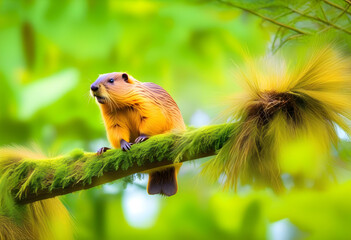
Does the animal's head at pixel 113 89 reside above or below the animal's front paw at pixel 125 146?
above

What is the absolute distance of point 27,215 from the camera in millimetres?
933

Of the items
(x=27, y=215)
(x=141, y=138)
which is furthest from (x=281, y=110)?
(x=27, y=215)

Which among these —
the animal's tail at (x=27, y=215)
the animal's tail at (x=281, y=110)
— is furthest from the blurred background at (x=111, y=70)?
the animal's tail at (x=281, y=110)

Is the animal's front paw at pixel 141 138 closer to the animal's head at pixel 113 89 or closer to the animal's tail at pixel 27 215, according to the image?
the animal's head at pixel 113 89

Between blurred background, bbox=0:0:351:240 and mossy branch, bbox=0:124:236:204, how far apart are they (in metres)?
0.13

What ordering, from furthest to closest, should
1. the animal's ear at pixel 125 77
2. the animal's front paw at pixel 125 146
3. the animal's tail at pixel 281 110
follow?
the animal's ear at pixel 125 77, the animal's front paw at pixel 125 146, the animal's tail at pixel 281 110

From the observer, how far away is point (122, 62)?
125 cm

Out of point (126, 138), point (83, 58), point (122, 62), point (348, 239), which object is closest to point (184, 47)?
point (122, 62)

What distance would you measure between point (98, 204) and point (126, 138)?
412mm

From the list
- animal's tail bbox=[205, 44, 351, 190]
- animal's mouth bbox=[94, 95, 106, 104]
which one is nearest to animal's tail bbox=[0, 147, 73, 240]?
animal's mouth bbox=[94, 95, 106, 104]

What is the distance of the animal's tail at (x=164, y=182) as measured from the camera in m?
0.86

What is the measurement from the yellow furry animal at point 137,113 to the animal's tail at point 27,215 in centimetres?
19

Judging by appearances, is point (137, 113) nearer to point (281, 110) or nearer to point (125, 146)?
point (125, 146)

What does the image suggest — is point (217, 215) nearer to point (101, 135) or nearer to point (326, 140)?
point (101, 135)
